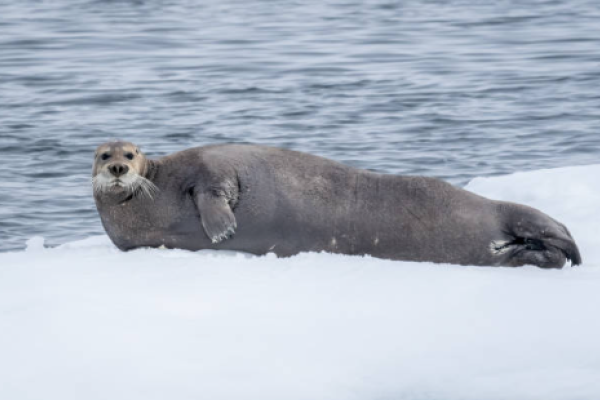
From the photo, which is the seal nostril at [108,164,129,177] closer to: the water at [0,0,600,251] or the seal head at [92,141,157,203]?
the seal head at [92,141,157,203]

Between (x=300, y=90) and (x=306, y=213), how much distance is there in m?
8.47

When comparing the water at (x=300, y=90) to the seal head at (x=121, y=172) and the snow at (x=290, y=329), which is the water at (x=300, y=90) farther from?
the snow at (x=290, y=329)

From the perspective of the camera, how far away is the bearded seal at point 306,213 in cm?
688

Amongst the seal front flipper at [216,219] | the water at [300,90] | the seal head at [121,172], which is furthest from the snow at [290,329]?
the water at [300,90]

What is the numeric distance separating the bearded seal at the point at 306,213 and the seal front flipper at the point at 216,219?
92 millimetres

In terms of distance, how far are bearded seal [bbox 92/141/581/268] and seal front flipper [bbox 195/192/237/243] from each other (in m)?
0.09

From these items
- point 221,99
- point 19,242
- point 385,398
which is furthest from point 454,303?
point 221,99

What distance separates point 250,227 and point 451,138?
6208 millimetres

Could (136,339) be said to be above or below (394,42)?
above

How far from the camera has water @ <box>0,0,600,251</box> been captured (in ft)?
39.1

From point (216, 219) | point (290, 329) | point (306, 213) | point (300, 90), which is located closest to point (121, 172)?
point (216, 219)

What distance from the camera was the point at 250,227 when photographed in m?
6.88

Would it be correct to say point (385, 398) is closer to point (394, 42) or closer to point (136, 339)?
point (136, 339)

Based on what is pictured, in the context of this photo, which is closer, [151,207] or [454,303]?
[454,303]
